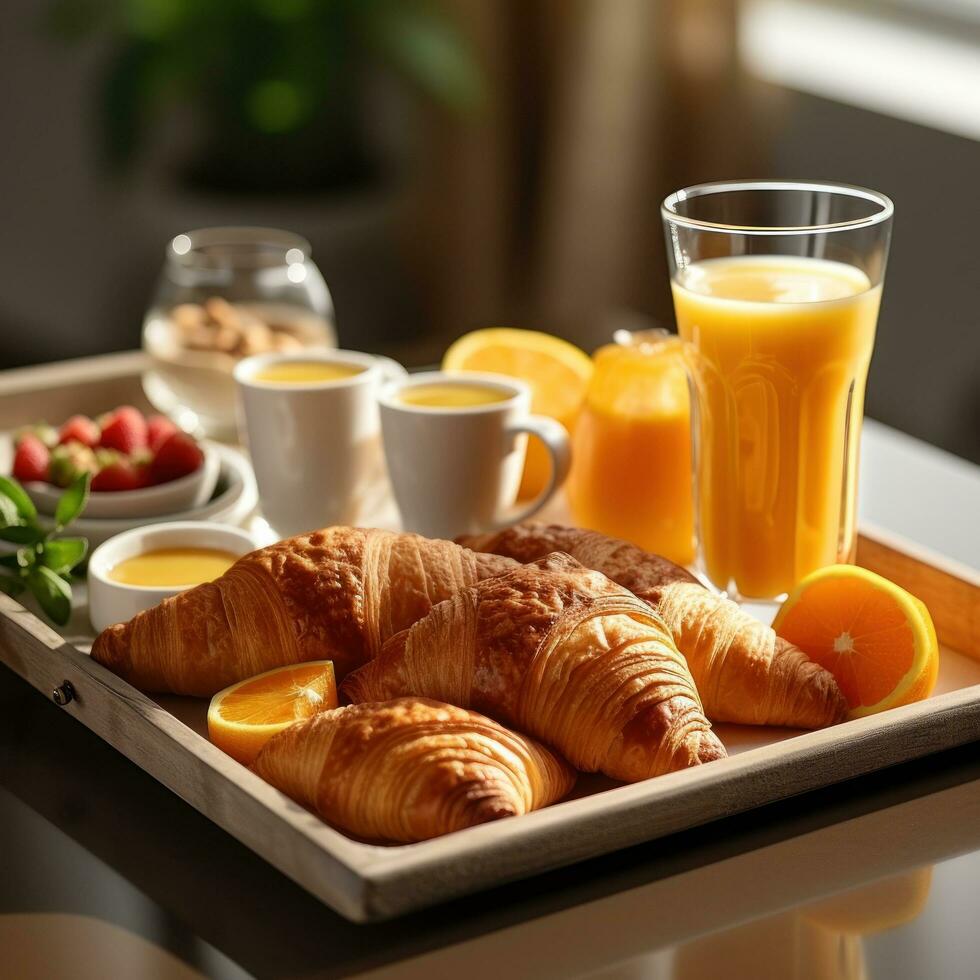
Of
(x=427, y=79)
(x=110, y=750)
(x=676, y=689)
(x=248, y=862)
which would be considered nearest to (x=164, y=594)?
(x=110, y=750)

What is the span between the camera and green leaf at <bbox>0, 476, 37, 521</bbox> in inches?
44.8

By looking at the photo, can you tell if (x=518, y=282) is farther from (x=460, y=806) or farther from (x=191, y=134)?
(x=460, y=806)

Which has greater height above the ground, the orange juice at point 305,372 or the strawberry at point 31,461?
the orange juice at point 305,372

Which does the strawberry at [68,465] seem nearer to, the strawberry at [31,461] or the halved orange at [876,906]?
the strawberry at [31,461]

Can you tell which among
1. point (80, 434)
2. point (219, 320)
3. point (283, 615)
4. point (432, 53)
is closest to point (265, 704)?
point (283, 615)

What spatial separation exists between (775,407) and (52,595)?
51cm

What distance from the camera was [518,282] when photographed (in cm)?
330

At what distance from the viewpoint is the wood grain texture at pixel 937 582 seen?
3.50 feet

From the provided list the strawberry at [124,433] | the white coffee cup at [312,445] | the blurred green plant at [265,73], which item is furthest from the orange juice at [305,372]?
the blurred green plant at [265,73]

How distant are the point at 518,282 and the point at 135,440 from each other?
207cm

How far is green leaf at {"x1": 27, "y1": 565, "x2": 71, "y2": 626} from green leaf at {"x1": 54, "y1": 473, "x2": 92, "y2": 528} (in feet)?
0.21

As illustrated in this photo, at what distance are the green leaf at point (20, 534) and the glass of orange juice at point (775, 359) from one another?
18.8 inches

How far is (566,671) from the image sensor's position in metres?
0.83

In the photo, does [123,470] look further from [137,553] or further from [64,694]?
[64,694]
